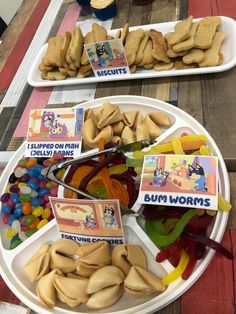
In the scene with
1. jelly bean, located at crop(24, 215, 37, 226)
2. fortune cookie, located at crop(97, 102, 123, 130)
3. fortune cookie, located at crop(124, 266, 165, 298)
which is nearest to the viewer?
fortune cookie, located at crop(124, 266, 165, 298)

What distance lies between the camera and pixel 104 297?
27.8 inches

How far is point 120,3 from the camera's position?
153 cm

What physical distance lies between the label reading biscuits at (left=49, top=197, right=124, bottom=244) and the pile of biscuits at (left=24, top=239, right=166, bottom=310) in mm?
23

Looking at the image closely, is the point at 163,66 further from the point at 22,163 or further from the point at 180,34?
the point at 22,163

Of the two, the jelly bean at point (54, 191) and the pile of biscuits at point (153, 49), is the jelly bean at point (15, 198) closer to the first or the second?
the jelly bean at point (54, 191)

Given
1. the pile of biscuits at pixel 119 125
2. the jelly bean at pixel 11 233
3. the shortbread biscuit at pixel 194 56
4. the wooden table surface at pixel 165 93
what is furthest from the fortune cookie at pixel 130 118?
the jelly bean at pixel 11 233

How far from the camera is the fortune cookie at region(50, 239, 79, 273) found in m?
0.79

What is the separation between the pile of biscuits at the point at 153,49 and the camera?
3.54 ft

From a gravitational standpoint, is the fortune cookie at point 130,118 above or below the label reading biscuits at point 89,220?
below

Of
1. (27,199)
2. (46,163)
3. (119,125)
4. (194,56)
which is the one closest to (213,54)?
(194,56)

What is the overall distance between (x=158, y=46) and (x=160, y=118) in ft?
0.99

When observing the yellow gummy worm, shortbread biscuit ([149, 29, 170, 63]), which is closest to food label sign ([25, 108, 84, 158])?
shortbread biscuit ([149, 29, 170, 63])

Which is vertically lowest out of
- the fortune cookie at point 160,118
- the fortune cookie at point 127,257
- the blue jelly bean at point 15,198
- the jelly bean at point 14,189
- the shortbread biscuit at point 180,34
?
the fortune cookie at point 127,257

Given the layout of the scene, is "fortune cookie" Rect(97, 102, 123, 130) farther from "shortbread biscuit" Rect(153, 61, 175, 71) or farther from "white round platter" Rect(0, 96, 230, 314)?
"shortbread biscuit" Rect(153, 61, 175, 71)
